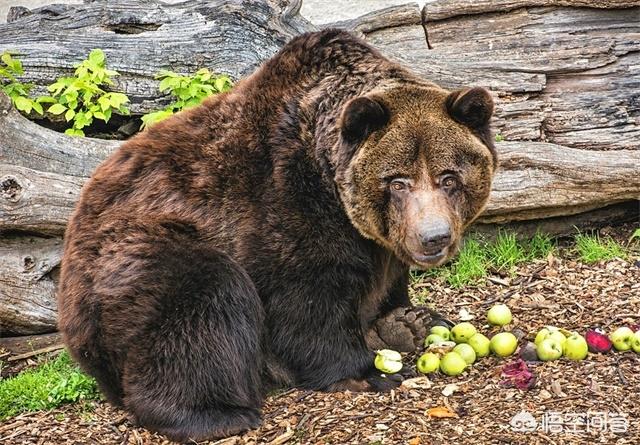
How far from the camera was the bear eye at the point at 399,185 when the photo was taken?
17.0 ft

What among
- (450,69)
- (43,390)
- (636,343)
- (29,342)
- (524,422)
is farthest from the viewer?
(450,69)

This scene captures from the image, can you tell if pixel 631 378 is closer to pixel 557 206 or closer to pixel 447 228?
pixel 447 228

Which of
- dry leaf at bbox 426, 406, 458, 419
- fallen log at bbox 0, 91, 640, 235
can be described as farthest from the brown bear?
fallen log at bbox 0, 91, 640, 235

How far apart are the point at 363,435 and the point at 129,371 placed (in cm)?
133

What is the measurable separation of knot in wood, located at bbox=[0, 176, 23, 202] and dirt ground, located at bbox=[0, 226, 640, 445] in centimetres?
165

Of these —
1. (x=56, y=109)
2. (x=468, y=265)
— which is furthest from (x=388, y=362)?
(x=56, y=109)

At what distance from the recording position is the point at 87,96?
746cm

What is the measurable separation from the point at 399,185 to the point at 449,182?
0.94ft

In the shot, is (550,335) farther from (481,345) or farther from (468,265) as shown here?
(468,265)

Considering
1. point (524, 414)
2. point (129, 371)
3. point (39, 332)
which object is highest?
point (524, 414)

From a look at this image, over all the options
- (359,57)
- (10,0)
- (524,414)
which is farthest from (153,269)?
(10,0)

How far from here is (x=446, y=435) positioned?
4.61 metres

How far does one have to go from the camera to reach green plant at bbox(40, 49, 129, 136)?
742 centimetres

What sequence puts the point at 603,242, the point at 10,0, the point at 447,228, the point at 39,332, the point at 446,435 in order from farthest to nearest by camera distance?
the point at 10,0, the point at 603,242, the point at 39,332, the point at 447,228, the point at 446,435
